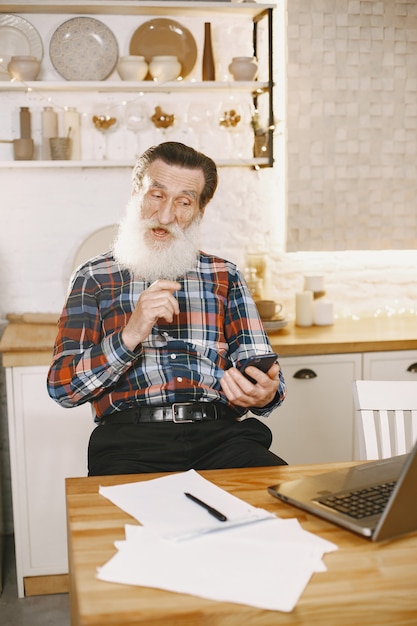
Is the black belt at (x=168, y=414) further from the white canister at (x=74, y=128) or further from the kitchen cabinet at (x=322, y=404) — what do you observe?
the white canister at (x=74, y=128)

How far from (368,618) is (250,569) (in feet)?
0.66

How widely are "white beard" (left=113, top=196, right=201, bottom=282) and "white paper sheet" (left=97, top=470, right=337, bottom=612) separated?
3.26ft

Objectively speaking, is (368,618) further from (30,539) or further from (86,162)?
(86,162)

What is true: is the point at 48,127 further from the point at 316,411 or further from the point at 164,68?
the point at 316,411

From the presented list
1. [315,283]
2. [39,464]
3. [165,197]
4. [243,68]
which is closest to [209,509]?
[165,197]

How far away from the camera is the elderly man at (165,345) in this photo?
2.22 m

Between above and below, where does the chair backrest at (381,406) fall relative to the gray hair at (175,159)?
below

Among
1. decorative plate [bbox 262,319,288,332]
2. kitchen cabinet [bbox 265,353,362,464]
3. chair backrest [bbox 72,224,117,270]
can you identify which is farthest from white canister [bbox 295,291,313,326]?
chair backrest [bbox 72,224,117,270]

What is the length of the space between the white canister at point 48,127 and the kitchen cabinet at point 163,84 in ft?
0.31

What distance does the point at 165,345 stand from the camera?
7.97ft

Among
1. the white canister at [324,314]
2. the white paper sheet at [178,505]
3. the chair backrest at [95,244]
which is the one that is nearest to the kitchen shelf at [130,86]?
the chair backrest at [95,244]

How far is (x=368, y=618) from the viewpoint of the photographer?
1235mm

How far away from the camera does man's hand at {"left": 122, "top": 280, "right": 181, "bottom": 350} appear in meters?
2.11

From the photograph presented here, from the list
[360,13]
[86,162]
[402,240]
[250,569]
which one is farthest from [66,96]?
[250,569]
